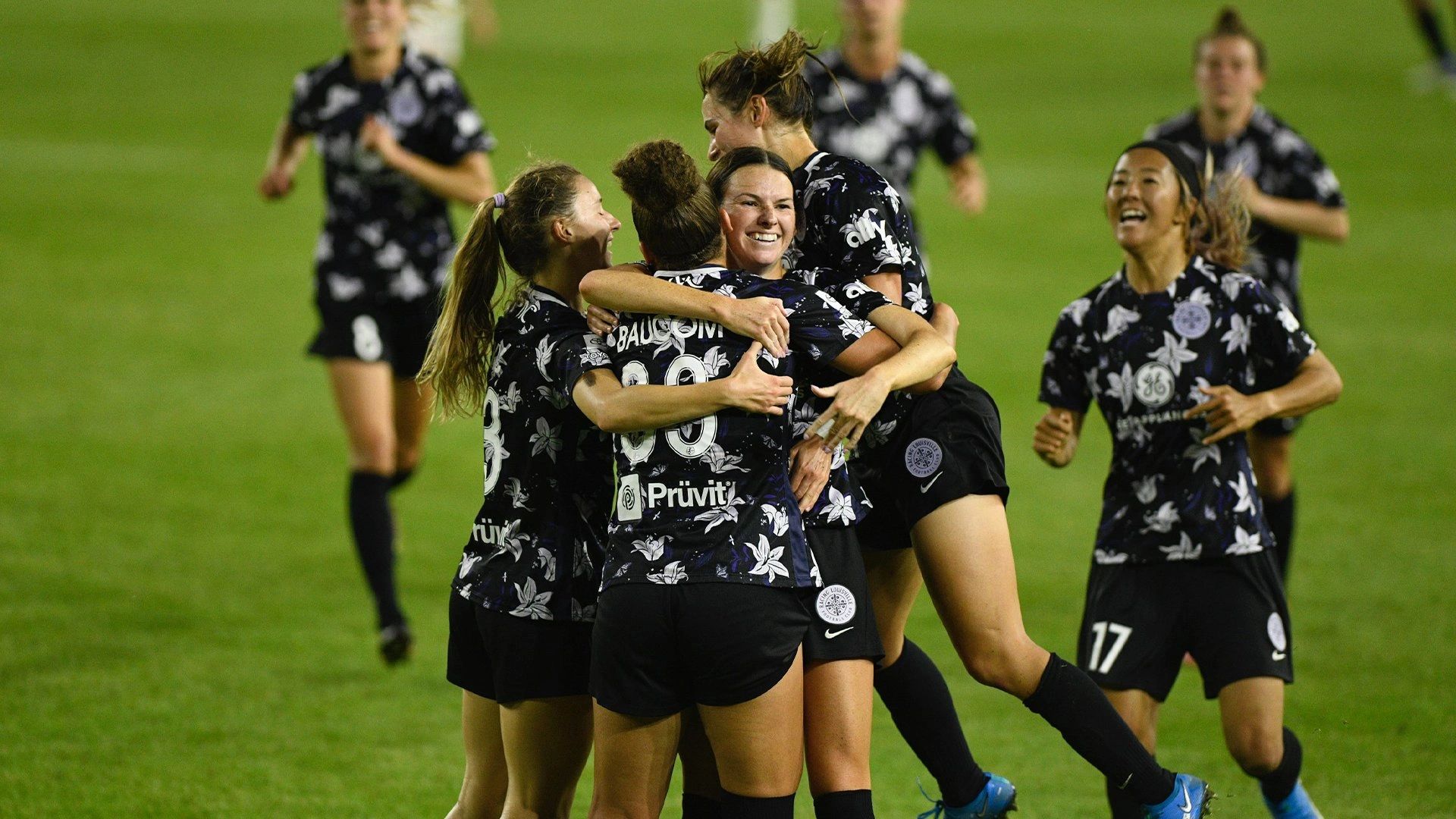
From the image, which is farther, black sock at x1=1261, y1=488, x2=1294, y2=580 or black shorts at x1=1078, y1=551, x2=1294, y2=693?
black sock at x1=1261, y1=488, x2=1294, y2=580

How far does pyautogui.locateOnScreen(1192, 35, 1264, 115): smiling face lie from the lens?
6.65m

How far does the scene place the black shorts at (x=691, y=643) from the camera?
355cm

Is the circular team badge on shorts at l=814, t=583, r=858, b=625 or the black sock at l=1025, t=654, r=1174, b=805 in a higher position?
the circular team badge on shorts at l=814, t=583, r=858, b=625

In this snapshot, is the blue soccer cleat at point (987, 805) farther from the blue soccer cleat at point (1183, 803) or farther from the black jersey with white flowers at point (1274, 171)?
the black jersey with white flowers at point (1274, 171)

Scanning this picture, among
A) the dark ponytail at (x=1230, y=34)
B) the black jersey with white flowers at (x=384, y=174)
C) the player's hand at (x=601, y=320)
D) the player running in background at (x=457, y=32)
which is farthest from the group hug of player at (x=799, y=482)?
the player running in background at (x=457, y=32)

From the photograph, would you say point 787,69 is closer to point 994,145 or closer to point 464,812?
point 464,812

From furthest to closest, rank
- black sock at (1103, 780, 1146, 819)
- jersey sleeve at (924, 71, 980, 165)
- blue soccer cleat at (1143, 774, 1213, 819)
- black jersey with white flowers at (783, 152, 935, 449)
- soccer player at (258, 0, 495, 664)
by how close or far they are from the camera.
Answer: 1. jersey sleeve at (924, 71, 980, 165)
2. soccer player at (258, 0, 495, 664)
3. black sock at (1103, 780, 1146, 819)
4. blue soccer cleat at (1143, 774, 1213, 819)
5. black jersey with white flowers at (783, 152, 935, 449)

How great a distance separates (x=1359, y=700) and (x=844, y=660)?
317cm

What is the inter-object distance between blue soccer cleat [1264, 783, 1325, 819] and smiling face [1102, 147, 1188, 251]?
5.04 ft

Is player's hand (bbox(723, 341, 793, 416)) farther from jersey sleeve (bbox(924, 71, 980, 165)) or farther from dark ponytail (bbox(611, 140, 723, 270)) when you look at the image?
jersey sleeve (bbox(924, 71, 980, 165))

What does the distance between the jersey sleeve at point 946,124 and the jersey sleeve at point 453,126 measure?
2.35m

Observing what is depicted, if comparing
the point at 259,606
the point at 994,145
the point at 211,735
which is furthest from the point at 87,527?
the point at 994,145

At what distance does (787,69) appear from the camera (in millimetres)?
4117

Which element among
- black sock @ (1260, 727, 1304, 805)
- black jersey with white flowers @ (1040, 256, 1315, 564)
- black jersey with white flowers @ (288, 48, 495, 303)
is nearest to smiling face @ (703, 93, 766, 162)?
black jersey with white flowers @ (1040, 256, 1315, 564)
